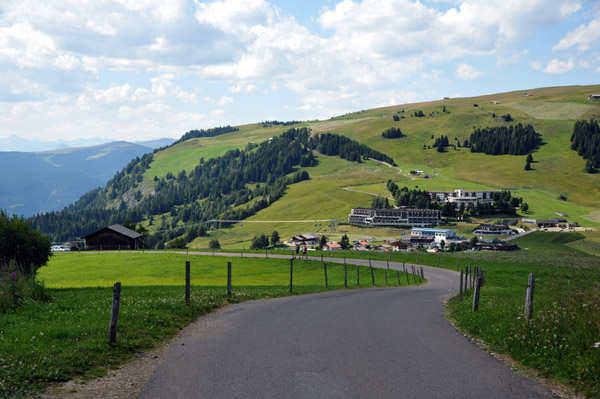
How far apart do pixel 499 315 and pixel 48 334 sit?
13.4m

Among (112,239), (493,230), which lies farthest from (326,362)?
(493,230)

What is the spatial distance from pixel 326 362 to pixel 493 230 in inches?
6967

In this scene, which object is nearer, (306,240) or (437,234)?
(306,240)

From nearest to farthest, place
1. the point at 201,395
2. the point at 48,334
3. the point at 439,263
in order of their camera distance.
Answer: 1. the point at 201,395
2. the point at 48,334
3. the point at 439,263

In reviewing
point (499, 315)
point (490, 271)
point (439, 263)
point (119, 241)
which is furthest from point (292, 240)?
point (499, 315)

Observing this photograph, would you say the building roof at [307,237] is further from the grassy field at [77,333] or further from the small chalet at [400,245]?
the grassy field at [77,333]

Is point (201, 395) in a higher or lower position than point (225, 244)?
higher

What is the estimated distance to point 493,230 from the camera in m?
175

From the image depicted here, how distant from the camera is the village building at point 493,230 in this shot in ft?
568

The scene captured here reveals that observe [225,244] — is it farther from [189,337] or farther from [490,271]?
[189,337]

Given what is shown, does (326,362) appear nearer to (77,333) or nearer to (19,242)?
(77,333)

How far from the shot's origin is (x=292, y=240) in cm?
16688

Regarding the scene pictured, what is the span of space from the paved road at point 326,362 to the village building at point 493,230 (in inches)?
6580

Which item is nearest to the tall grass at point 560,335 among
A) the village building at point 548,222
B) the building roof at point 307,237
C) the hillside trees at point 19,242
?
the hillside trees at point 19,242
